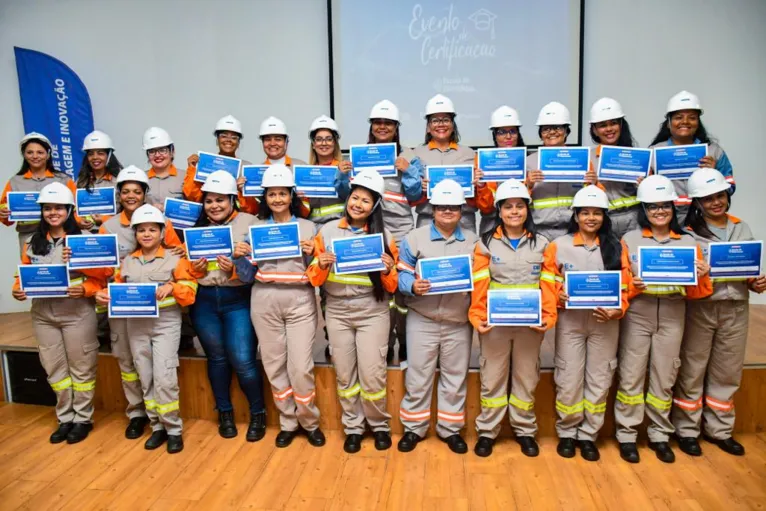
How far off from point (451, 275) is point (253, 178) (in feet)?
5.55

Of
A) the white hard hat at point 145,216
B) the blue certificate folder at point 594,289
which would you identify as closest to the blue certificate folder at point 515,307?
the blue certificate folder at point 594,289

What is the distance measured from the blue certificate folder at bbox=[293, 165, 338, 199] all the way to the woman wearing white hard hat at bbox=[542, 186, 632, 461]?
157 centimetres

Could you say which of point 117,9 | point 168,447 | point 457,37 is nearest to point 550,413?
point 168,447

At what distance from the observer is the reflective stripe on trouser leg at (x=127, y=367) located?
3707 mm

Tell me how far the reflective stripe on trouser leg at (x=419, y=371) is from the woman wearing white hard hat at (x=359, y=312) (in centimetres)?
16

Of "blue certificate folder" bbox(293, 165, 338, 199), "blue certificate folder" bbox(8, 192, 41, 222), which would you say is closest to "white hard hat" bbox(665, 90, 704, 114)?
"blue certificate folder" bbox(293, 165, 338, 199)

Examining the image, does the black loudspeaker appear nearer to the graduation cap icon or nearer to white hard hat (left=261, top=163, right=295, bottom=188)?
white hard hat (left=261, top=163, right=295, bottom=188)

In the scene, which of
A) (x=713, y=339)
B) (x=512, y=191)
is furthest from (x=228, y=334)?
(x=713, y=339)

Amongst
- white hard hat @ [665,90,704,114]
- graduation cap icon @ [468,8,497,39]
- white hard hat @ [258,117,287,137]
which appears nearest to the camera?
white hard hat @ [665,90,704,114]

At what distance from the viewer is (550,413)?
3.71 metres

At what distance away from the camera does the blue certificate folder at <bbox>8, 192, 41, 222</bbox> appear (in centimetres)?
405

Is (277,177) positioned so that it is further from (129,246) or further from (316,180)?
(129,246)

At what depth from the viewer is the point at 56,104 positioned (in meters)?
6.18

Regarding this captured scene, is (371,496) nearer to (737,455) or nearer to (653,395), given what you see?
(653,395)
